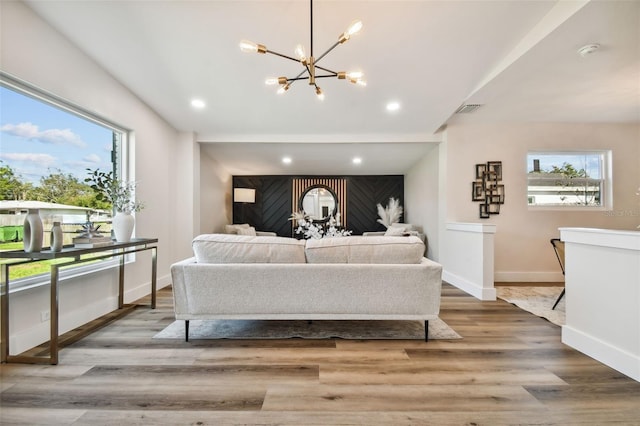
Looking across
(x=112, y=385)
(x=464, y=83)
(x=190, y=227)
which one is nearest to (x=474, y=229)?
(x=464, y=83)

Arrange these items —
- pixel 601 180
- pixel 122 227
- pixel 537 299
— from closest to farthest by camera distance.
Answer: pixel 122 227 → pixel 537 299 → pixel 601 180

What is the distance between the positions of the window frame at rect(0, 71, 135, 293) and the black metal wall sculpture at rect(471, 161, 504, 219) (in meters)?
4.94

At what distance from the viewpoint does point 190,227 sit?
417 centimetres

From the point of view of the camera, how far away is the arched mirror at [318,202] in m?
6.57

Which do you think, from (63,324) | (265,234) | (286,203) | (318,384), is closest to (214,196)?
(265,234)

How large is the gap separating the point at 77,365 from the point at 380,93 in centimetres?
380

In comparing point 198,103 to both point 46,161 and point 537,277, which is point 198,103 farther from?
point 537,277

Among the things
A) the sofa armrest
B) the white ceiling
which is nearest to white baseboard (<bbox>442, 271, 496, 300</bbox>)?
the white ceiling

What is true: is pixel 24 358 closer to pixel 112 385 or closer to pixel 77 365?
pixel 77 365

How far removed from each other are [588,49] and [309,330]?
359 centimetres

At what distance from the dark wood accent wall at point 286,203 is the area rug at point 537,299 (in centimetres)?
314

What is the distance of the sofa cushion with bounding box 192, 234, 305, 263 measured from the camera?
214cm

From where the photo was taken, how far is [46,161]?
227 cm

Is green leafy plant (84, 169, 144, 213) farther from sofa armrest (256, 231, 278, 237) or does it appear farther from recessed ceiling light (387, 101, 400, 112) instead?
sofa armrest (256, 231, 278, 237)
